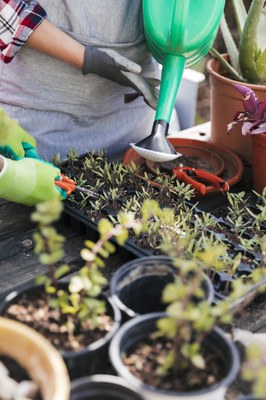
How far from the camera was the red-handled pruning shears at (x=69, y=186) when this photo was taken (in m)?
1.09

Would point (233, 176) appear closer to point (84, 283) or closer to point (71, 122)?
point (71, 122)

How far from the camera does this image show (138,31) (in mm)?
1348

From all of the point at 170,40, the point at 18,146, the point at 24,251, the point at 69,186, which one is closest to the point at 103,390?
the point at 24,251

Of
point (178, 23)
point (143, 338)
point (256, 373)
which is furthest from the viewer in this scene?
point (178, 23)

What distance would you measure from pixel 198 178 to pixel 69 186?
0.31 metres

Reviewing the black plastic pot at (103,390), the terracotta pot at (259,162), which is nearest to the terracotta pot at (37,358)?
the black plastic pot at (103,390)

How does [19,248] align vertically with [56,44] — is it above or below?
below

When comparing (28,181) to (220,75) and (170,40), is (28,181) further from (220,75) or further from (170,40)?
(220,75)

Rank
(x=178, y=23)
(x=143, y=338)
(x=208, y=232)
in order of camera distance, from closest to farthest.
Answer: (x=143, y=338), (x=208, y=232), (x=178, y=23)

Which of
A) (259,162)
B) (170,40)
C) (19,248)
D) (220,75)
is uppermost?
(170,40)

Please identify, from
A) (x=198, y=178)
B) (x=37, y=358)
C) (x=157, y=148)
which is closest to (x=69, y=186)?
(x=157, y=148)

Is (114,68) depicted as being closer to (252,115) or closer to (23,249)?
(252,115)

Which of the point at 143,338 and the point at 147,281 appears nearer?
the point at 143,338

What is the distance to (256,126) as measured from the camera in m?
1.15
